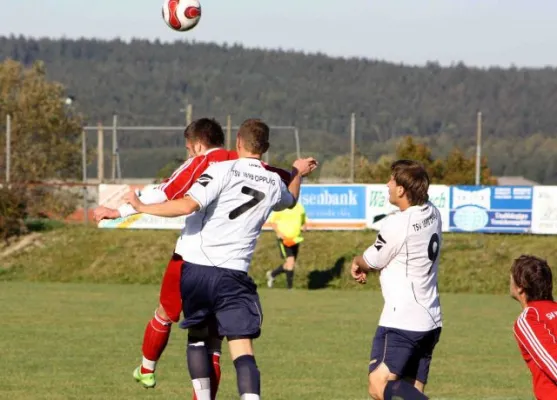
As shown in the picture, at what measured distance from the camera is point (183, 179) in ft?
25.9

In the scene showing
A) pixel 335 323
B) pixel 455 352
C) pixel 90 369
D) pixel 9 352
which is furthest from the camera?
pixel 335 323

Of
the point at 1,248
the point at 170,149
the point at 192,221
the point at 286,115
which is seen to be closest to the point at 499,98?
the point at 286,115

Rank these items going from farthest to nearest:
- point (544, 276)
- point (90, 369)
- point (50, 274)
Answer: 1. point (50, 274)
2. point (90, 369)
3. point (544, 276)

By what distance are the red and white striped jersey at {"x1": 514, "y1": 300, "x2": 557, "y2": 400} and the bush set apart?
976 inches

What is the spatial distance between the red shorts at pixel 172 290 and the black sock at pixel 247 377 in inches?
31.0

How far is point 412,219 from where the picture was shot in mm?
7230

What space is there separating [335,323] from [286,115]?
361ft

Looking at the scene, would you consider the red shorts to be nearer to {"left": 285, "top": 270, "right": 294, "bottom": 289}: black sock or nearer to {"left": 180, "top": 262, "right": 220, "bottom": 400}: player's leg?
{"left": 180, "top": 262, "right": 220, "bottom": 400}: player's leg

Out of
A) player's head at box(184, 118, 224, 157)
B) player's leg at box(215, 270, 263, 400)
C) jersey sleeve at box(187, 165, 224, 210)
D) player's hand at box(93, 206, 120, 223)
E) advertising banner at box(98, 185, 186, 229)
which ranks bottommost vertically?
advertising banner at box(98, 185, 186, 229)

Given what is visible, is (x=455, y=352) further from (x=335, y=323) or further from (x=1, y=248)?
(x=1, y=248)

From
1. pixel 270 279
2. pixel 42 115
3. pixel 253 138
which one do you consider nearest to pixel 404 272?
pixel 253 138

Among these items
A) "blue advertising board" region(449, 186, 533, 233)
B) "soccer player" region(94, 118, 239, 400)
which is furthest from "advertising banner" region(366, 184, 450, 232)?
"soccer player" region(94, 118, 239, 400)

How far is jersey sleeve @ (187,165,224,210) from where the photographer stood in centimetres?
738

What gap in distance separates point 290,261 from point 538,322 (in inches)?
687
